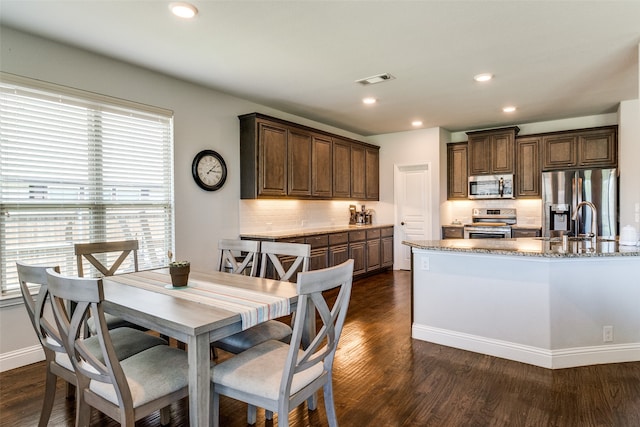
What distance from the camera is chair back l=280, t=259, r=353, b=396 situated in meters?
1.55

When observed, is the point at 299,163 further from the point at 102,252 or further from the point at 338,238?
the point at 102,252

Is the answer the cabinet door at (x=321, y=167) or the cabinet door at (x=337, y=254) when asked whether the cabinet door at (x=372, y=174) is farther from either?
the cabinet door at (x=337, y=254)

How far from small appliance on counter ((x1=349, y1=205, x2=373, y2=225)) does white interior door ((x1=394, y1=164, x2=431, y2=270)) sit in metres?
0.56

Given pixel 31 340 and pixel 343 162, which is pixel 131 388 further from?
Answer: pixel 343 162

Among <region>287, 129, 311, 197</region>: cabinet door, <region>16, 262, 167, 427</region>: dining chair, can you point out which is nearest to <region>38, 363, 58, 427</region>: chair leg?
<region>16, 262, 167, 427</region>: dining chair

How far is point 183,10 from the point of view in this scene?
252 cm

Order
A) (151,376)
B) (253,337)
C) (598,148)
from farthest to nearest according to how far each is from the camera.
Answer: (598,148) → (253,337) → (151,376)

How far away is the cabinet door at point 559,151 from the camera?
18.4 feet

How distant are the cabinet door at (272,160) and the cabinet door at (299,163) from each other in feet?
0.39


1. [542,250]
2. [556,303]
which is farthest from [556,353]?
[542,250]

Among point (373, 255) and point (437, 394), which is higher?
point (373, 255)

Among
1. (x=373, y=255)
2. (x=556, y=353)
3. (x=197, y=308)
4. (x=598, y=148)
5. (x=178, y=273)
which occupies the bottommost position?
(x=556, y=353)

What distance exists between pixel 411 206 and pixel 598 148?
117 inches

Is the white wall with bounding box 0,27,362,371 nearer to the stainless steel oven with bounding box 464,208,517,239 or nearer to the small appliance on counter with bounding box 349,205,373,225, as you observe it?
the small appliance on counter with bounding box 349,205,373,225
